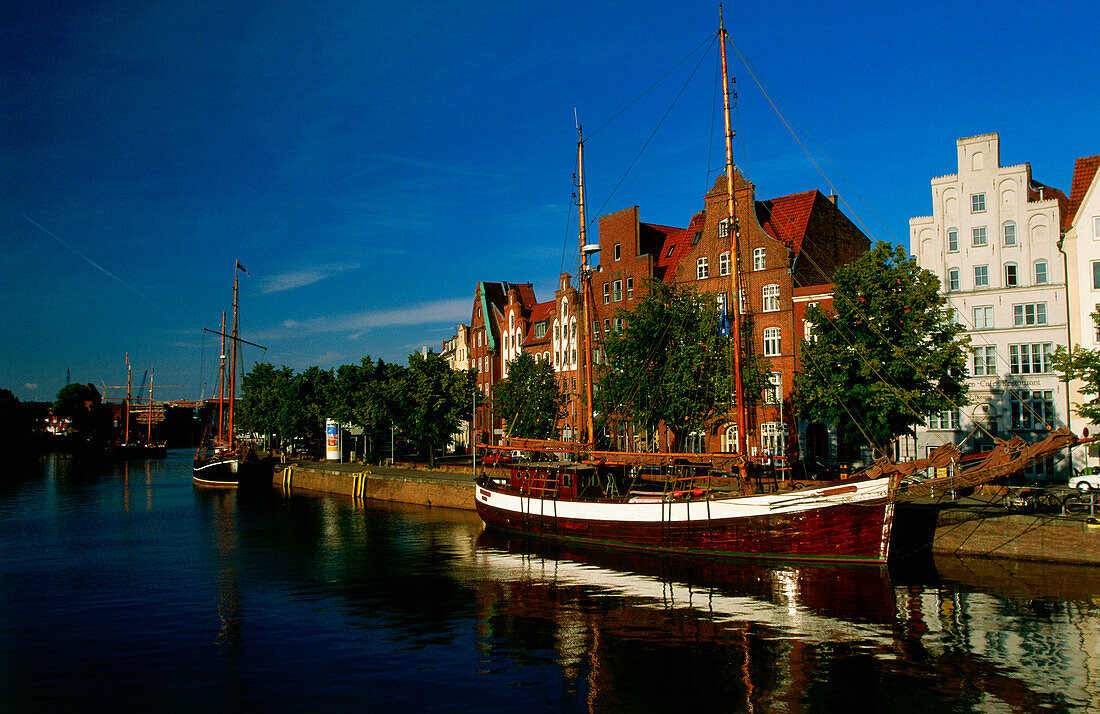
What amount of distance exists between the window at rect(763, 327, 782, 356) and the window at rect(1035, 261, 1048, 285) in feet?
56.8

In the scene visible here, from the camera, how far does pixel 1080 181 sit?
51.2 m

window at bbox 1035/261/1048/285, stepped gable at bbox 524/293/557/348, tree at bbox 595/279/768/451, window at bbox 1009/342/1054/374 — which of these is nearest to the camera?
window at bbox 1009/342/1054/374

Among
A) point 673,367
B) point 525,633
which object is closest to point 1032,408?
point 673,367

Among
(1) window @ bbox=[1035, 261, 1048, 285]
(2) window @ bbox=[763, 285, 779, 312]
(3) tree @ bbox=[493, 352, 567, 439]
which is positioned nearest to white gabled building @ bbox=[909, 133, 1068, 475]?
(1) window @ bbox=[1035, 261, 1048, 285]

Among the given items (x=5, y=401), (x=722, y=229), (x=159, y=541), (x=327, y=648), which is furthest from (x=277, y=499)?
(x=5, y=401)

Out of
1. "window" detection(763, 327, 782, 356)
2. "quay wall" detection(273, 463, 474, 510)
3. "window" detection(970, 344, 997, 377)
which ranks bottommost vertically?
"quay wall" detection(273, 463, 474, 510)

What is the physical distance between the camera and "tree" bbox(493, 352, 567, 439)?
235 ft

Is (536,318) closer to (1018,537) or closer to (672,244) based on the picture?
(672,244)

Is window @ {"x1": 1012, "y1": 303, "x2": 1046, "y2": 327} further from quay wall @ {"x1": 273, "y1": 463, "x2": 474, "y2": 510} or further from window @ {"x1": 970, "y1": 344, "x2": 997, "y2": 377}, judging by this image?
quay wall @ {"x1": 273, "y1": 463, "x2": 474, "y2": 510}

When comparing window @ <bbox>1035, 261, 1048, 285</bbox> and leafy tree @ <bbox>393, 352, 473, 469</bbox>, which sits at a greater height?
window @ <bbox>1035, 261, 1048, 285</bbox>

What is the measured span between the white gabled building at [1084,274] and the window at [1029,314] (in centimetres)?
228

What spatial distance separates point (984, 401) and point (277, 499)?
6287cm

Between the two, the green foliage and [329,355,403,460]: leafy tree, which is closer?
the green foliage

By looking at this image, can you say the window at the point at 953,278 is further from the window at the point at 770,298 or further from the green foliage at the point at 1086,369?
the green foliage at the point at 1086,369
